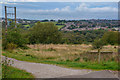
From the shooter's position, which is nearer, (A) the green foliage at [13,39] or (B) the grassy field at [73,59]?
(B) the grassy field at [73,59]

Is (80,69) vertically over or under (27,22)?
under

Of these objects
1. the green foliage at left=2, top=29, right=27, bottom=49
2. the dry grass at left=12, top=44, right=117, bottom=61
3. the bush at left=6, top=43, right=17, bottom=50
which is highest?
the green foliage at left=2, top=29, right=27, bottom=49

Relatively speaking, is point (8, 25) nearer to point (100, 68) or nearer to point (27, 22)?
point (100, 68)

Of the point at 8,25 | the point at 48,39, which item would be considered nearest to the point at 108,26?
the point at 48,39

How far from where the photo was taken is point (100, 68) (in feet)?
26.4

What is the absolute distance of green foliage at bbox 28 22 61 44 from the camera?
36.1 metres

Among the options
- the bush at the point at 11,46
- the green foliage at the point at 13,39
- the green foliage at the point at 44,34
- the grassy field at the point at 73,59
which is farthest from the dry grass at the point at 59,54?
the green foliage at the point at 44,34

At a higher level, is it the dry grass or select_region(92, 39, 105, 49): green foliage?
select_region(92, 39, 105, 49): green foliage

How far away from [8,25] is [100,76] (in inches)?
623

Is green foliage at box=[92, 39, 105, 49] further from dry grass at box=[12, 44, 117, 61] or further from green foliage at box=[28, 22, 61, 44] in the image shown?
green foliage at box=[28, 22, 61, 44]

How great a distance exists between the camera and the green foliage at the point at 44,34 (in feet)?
118

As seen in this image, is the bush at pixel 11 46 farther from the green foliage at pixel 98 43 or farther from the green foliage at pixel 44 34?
the green foliage at pixel 44 34

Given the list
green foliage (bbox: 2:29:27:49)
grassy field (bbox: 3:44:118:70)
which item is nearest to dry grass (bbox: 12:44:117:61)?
grassy field (bbox: 3:44:118:70)

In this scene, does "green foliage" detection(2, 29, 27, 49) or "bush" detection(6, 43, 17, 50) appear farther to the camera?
"green foliage" detection(2, 29, 27, 49)
